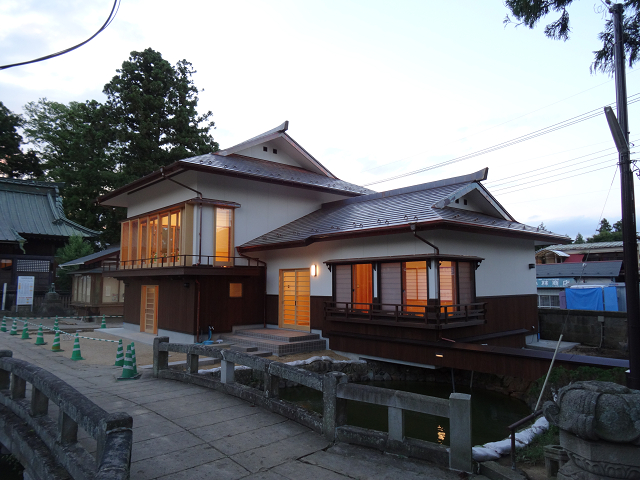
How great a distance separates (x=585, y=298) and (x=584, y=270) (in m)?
7.06

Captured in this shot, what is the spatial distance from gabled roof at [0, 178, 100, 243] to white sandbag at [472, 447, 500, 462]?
2978 cm

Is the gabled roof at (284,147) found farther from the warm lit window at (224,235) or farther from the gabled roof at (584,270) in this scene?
the gabled roof at (584,270)

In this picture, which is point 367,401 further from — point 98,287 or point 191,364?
point 98,287

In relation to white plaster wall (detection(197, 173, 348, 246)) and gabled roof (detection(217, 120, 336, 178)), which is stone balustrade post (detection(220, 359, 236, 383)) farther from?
gabled roof (detection(217, 120, 336, 178))

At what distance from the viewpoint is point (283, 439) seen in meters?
5.97

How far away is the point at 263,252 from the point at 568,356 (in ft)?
38.7

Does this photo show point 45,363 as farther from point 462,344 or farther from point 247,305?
point 462,344

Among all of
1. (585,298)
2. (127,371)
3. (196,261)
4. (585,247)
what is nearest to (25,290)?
(196,261)

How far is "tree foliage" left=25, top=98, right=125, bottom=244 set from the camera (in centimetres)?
3450

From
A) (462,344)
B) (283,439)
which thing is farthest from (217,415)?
(462,344)

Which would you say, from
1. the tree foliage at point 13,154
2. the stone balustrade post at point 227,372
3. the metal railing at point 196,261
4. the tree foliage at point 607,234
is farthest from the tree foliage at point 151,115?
the tree foliage at point 607,234

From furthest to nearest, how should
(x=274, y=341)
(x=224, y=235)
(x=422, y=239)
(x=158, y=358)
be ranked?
(x=224, y=235)
(x=274, y=341)
(x=422, y=239)
(x=158, y=358)

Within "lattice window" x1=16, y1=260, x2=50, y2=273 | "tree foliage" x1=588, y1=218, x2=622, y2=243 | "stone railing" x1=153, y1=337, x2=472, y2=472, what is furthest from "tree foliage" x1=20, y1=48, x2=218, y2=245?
"tree foliage" x1=588, y1=218, x2=622, y2=243

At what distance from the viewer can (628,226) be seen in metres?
6.28
